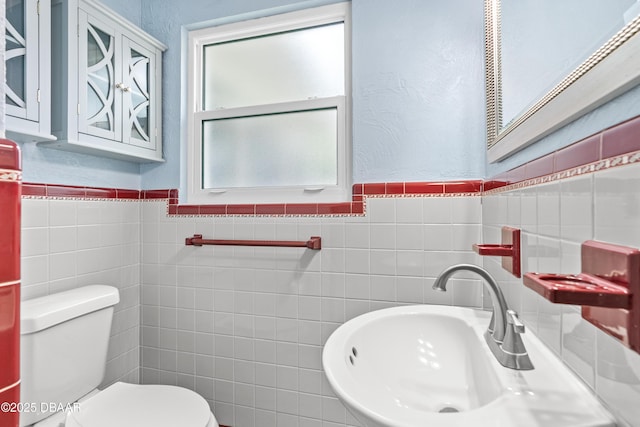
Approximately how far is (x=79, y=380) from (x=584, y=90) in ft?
5.52

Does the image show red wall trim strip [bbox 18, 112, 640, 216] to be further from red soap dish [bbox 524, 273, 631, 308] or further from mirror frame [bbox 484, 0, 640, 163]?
red soap dish [bbox 524, 273, 631, 308]

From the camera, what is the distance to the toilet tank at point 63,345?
1.04 metres

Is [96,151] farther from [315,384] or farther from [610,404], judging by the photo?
[610,404]

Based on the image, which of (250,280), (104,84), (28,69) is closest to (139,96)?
(104,84)

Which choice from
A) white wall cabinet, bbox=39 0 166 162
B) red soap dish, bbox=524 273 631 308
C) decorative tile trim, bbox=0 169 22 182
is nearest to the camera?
red soap dish, bbox=524 273 631 308

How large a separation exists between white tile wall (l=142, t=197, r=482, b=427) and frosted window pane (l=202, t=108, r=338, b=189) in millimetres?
225

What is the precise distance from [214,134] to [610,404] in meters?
1.69

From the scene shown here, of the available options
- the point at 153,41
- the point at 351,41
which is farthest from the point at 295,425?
the point at 153,41

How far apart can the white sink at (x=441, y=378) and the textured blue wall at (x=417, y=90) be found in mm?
582

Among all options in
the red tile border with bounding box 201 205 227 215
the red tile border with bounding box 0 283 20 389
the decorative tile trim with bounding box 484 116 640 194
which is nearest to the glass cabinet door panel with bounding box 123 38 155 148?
the red tile border with bounding box 201 205 227 215

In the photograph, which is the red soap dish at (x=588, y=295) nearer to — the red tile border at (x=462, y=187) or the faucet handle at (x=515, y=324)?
the faucet handle at (x=515, y=324)

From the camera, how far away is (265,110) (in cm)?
157

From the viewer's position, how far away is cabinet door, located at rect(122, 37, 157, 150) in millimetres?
1428

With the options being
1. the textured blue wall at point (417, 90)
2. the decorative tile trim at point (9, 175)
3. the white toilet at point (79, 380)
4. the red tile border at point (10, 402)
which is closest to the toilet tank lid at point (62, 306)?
the white toilet at point (79, 380)
